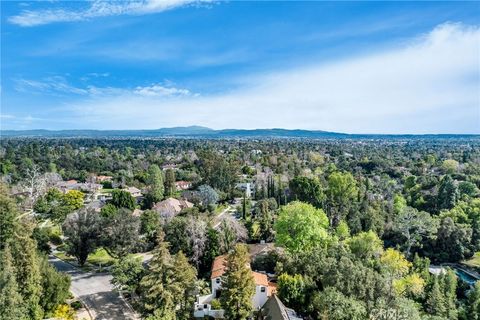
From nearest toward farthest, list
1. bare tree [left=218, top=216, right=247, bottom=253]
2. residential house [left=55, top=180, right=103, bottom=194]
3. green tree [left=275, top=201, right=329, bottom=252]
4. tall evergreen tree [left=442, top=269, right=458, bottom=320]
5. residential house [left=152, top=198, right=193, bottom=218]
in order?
1. tall evergreen tree [left=442, top=269, right=458, bottom=320]
2. green tree [left=275, top=201, right=329, bottom=252]
3. bare tree [left=218, top=216, right=247, bottom=253]
4. residential house [left=152, top=198, right=193, bottom=218]
5. residential house [left=55, top=180, right=103, bottom=194]

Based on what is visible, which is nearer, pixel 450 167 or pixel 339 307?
pixel 339 307

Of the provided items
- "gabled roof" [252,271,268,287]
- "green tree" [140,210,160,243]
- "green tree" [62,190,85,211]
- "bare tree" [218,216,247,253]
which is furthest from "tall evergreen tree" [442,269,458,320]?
"green tree" [62,190,85,211]

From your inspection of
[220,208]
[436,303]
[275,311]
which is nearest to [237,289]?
[275,311]

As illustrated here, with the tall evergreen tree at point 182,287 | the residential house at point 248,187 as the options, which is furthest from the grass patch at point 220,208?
the tall evergreen tree at point 182,287

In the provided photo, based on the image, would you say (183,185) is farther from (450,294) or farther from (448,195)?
(450,294)

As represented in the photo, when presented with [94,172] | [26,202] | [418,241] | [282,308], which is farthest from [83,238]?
[94,172]

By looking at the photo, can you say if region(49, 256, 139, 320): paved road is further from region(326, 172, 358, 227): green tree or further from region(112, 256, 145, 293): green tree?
region(326, 172, 358, 227): green tree
